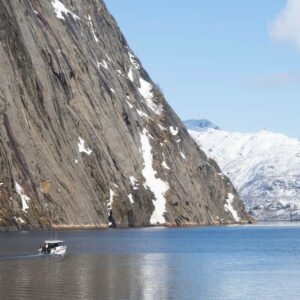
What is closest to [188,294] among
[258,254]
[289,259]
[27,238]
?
[289,259]

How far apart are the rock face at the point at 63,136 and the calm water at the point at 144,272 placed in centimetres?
2558

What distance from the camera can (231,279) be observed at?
2815 inches

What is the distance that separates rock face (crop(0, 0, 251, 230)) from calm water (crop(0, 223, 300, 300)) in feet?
83.9

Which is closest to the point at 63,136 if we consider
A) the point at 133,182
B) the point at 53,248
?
the point at 133,182

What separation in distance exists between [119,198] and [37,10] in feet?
130

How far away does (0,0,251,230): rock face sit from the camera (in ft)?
468

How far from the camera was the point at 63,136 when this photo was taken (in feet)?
519

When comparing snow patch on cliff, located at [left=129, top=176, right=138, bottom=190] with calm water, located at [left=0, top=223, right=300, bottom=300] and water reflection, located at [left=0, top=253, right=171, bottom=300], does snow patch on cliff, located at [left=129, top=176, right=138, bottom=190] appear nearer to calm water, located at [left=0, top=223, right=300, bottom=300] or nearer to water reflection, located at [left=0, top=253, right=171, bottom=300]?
calm water, located at [left=0, top=223, right=300, bottom=300]

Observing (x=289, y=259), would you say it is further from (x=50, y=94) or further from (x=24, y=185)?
(x=50, y=94)

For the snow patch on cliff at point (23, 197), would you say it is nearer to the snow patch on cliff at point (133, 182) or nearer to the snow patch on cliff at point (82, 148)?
the snow patch on cliff at point (82, 148)

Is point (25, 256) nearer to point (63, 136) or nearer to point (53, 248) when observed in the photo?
point (53, 248)

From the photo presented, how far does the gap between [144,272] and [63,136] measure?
280ft

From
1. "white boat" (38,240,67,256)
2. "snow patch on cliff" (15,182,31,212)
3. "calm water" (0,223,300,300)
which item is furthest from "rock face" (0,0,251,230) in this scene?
"white boat" (38,240,67,256)

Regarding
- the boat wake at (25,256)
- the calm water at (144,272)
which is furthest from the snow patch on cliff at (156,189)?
the boat wake at (25,256)
